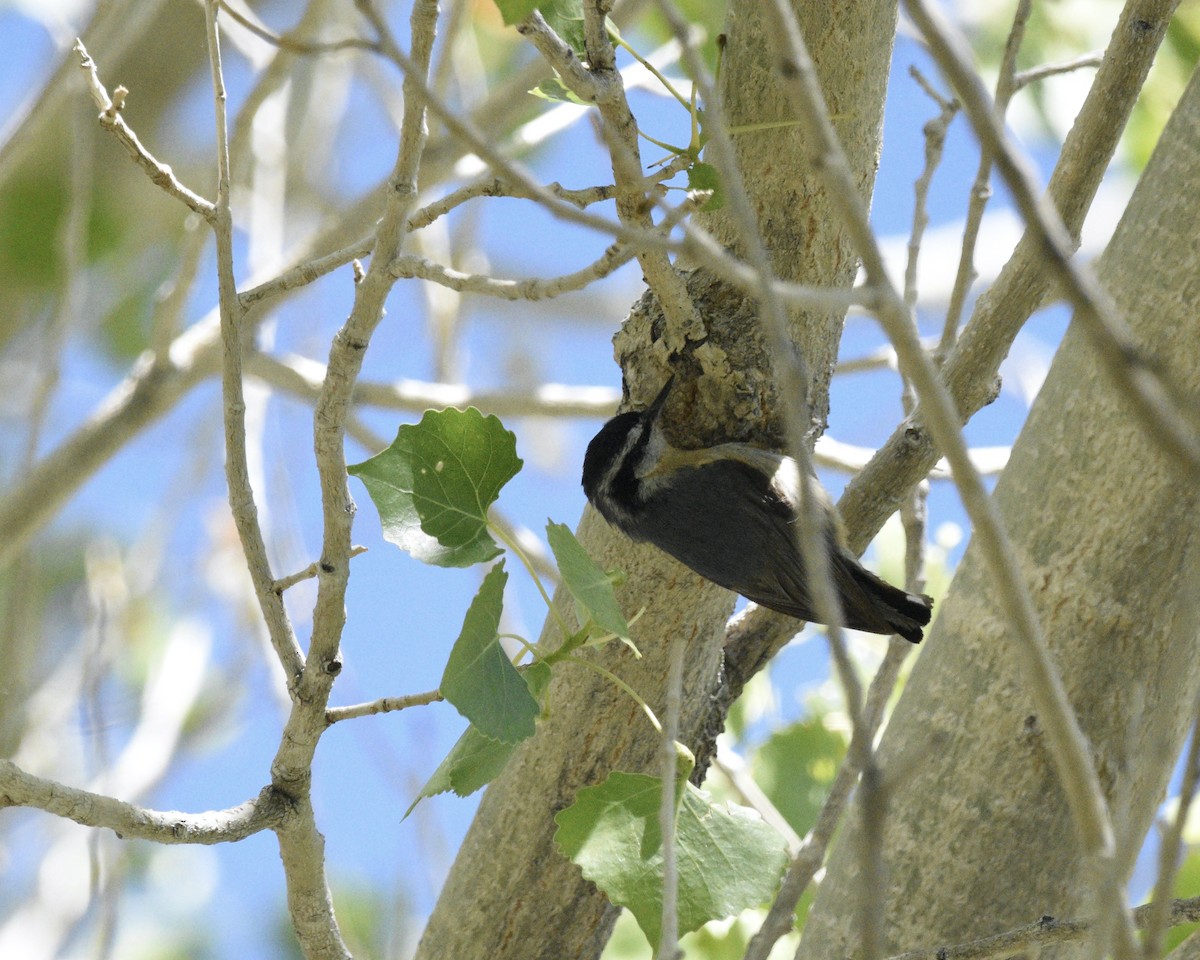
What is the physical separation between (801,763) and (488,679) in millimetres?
1382

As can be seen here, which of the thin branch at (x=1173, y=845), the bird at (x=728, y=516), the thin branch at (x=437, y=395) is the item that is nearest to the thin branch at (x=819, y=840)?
the bird at (x=728, y=516)

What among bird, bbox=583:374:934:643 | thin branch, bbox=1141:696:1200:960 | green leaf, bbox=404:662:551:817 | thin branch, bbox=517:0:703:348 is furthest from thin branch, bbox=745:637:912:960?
thin branch, bbox=517:0:703:348

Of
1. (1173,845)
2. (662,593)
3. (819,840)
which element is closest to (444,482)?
(662,593)

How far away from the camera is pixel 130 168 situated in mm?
4555

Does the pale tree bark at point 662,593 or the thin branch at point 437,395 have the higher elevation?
the thin branch at point 437,395

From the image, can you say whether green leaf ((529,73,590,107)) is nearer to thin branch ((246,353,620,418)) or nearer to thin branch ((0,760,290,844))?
thin branch ((0,760,290,844))

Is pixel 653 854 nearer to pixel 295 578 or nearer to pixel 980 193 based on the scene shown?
pixel 295 578

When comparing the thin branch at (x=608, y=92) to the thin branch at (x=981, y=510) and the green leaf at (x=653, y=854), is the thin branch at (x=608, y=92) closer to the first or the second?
the thin branch at (x=981, y=510)

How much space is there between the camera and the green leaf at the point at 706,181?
1754mm

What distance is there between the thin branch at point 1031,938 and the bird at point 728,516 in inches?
33.1

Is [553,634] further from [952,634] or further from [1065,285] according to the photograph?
[1065,285]

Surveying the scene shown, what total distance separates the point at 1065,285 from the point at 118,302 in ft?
17.5

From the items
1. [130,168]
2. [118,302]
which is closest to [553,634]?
[130,168]

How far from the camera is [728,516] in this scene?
8.59ft
